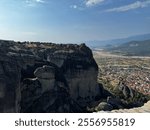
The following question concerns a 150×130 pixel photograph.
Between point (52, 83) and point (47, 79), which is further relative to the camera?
point (52, 83)

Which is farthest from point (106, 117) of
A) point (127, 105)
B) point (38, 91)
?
point (127, 105)

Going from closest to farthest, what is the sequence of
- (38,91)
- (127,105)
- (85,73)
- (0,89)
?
(0,89) → (38,91) → (127,105) → (85,73)

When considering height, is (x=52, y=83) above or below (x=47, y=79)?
below

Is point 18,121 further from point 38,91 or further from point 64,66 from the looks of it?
point 64,66

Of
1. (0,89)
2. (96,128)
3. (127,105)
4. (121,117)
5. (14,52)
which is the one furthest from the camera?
(127,105)

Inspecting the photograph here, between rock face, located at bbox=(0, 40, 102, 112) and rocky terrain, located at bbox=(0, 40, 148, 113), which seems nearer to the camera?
rock face, located at bbox=(0, 40, 102, 112)

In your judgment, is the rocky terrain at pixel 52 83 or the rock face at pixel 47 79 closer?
the rock face at pixel 47 79

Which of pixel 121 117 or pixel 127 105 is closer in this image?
pixel 121 117

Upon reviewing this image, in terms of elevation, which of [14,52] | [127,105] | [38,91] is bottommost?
[127,105]
